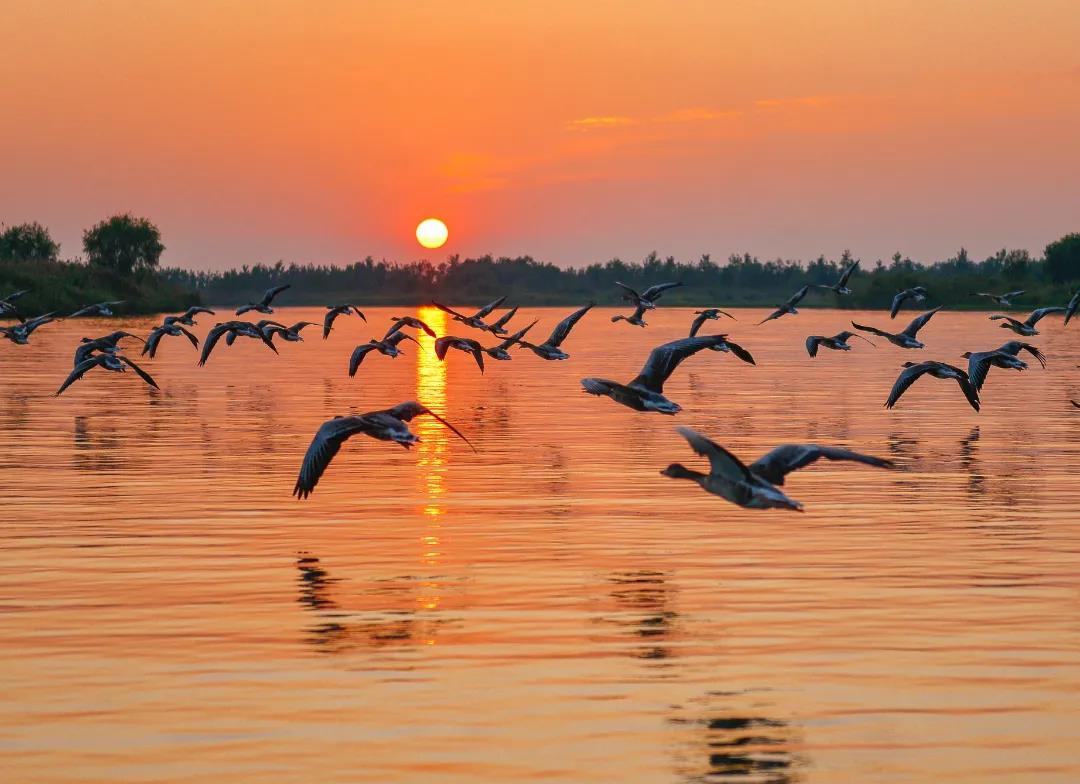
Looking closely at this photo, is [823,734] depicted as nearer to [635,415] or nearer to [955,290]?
[635,415]

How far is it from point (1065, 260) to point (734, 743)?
16480 centimetres

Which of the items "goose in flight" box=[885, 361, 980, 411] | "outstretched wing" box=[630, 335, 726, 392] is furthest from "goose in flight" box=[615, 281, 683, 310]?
"outstretched wing" box=[630, 335, 726, 392]

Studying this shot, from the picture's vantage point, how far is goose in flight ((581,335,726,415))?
867 inches

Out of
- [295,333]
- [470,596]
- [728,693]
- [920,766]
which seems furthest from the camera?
[295,333]

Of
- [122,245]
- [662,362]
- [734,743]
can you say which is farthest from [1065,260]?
[734,743]

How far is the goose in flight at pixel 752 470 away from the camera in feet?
52.9

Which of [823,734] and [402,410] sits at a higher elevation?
[402,410]

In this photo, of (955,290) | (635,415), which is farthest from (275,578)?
(955,290)

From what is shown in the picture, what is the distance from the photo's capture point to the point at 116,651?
15.3 metres

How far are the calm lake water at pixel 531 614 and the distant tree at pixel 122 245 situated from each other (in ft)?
447

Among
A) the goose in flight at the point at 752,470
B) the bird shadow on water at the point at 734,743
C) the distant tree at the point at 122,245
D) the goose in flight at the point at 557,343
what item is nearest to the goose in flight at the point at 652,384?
the goose in flight at the point at 752,470

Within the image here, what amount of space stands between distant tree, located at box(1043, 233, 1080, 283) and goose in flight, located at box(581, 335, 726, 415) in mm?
150748

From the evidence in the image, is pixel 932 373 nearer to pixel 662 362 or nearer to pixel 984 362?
pixel 984 362

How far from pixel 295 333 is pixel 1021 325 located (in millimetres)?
19650
